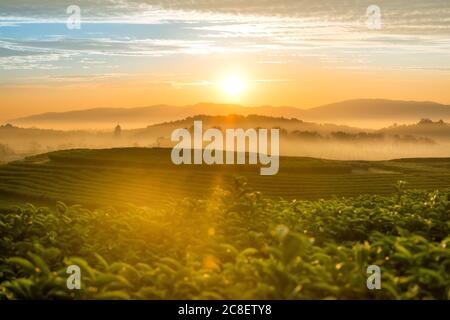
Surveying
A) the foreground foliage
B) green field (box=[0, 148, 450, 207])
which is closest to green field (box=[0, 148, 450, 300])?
the foreground foliage

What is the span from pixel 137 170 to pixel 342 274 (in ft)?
240

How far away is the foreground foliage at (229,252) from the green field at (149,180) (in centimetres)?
3714

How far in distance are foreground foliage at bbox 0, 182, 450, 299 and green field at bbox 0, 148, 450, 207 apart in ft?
122

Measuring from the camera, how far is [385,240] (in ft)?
33.2

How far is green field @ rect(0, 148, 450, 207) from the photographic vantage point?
5938 centimetres

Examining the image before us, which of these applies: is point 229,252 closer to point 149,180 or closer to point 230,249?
point 230,249

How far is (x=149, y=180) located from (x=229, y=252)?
208 feet

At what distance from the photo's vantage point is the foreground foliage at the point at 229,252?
892 centimetres

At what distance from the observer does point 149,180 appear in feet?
243

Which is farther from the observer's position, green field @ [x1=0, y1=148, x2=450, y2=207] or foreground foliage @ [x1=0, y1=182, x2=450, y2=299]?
green field @ [x1=0, y1=148, x2=450, y2=207]

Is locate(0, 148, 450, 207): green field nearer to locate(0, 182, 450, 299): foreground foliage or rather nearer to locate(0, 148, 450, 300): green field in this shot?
locate(0, 148, 450, 300): green field

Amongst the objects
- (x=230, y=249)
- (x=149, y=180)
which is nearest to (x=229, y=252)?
(x=230, y=249)
